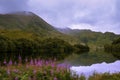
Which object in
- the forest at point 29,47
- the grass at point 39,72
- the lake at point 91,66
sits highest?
the forest at point 29,47

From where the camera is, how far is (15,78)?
55.4 feet

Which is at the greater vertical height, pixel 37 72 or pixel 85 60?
pixel 37 72

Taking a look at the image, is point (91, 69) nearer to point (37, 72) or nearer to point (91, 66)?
point (91, 66)

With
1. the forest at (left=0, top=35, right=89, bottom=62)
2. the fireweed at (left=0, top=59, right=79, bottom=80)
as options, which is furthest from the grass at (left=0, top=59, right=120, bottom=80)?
the forest at (left=0, top=35, right=89, bottom=62)

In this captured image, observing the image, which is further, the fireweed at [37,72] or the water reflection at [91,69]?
the water reflection at [91,69]

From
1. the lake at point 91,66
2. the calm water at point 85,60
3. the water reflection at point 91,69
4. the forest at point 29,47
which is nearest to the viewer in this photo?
the water reflection at point 91,69

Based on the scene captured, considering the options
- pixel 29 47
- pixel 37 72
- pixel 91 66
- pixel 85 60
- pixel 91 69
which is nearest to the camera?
pixel 37 72

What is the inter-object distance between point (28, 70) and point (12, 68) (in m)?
1.05

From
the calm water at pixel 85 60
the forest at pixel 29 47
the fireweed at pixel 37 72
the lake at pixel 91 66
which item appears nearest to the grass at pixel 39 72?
the fireweed at pixel 37 72

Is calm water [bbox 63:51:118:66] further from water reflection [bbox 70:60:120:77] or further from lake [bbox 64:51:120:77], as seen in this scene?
water reflection [bbox 70:60:120:77]

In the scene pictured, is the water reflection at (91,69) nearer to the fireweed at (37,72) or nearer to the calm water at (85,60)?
the fireweed at (37,72)

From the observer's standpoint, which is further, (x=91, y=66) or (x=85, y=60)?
(x=85, y=60)

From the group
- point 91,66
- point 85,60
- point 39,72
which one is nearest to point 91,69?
point 91,66

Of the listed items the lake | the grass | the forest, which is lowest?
the lake
